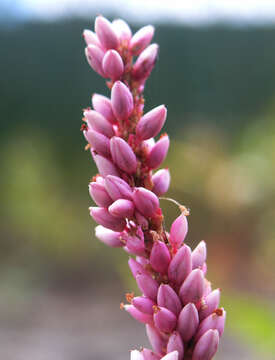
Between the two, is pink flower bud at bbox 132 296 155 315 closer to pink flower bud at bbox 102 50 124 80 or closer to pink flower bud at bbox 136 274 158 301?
pink flower bud at bbox 136 274 158 301

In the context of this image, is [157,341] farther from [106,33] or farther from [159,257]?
[106,33]

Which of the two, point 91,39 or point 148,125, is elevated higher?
point 91,39

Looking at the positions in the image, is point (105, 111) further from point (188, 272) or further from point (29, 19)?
point (29, 19)

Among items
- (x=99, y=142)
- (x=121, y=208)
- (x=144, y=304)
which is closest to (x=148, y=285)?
(x=144, y=304)

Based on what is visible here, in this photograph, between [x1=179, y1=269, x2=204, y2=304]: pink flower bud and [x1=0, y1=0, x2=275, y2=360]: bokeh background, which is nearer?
[x1=179, y1=269, x2=204, y2=304]: pink flower bud

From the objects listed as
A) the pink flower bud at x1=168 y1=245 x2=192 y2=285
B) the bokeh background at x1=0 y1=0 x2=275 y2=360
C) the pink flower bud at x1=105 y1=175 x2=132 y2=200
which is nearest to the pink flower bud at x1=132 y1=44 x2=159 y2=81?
the pink flower bud at x1=105 y1=175 x2=132 y2=200

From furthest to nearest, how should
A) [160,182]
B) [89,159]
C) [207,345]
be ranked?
[89,159]
[160,182]
[207,345]

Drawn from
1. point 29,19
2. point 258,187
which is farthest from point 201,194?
point 29,19
